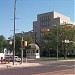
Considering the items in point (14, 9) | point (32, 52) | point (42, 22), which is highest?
point (42, 22)

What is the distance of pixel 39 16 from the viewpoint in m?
156

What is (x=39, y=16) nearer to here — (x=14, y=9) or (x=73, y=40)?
(x=73, y=40)

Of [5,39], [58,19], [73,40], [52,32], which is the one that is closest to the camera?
[73,40]

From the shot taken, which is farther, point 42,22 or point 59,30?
point 42,22

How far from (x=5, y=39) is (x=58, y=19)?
129 feet

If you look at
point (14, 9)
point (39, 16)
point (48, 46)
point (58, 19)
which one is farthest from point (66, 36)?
→ point (39, 16)

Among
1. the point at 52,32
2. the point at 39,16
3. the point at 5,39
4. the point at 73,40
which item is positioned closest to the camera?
the point at 73,40

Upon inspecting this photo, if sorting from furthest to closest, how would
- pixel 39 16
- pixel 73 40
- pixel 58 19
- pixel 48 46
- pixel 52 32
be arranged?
pixel 39 16 → pixel 58 19 → pixel 48 46 → pixel 52 32 → pixel 73 40

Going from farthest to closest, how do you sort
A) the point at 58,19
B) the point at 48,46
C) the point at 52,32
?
the point at 58,19
the point at 48,46
the point at 52,32

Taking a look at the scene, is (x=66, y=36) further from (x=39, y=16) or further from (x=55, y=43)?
(x=39, y=16)

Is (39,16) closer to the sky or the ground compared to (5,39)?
closer to the sky

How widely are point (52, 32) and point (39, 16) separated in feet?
234

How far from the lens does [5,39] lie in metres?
119

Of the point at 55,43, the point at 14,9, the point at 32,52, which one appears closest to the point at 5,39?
the point at 32,52
